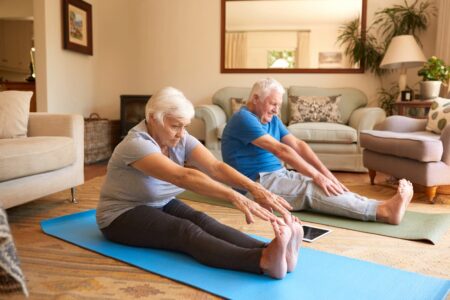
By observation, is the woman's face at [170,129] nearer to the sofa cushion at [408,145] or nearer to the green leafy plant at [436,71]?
the sofa cushion at [408,145]

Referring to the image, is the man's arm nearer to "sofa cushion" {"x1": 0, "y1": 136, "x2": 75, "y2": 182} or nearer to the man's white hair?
the man's white hair

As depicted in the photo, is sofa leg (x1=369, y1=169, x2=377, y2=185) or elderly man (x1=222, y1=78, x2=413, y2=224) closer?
elderly man (x1=222, y1=78, x2=413, y2=224)

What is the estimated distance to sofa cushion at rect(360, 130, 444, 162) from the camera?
2795 mm

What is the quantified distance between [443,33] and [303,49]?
1533mm

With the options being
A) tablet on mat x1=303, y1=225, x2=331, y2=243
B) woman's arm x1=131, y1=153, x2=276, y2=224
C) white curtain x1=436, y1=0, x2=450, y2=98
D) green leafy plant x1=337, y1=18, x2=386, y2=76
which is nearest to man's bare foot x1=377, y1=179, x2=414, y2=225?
tablet on mat x1=303, y1=225, x2=331, y2=243

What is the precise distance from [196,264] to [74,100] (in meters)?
3.92

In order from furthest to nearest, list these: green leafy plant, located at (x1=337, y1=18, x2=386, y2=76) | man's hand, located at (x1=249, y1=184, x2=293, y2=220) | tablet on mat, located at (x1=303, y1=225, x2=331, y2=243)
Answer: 1. green leafy plant, located at (x1=337, y1=18, x2=386, y2=76)
2. tablet on mat, located at (x1=303, y1=225, x2=331, y2=243)
3. man's hand, located at (x1=249, y1=184, x2=293, y2=220)

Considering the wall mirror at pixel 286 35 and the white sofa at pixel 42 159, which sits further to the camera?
the wall mirror at pixel 286 35

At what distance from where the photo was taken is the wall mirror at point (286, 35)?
16.3 feet

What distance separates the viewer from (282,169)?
8.64 ft

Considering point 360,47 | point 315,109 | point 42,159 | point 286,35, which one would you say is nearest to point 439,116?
point 315,109

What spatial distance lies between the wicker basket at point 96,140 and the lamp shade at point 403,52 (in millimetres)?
3271

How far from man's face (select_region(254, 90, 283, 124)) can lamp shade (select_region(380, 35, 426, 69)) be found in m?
2.45

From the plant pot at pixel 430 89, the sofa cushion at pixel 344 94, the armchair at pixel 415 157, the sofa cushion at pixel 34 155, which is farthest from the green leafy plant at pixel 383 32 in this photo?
the sofa cushion at pixel 34 155
